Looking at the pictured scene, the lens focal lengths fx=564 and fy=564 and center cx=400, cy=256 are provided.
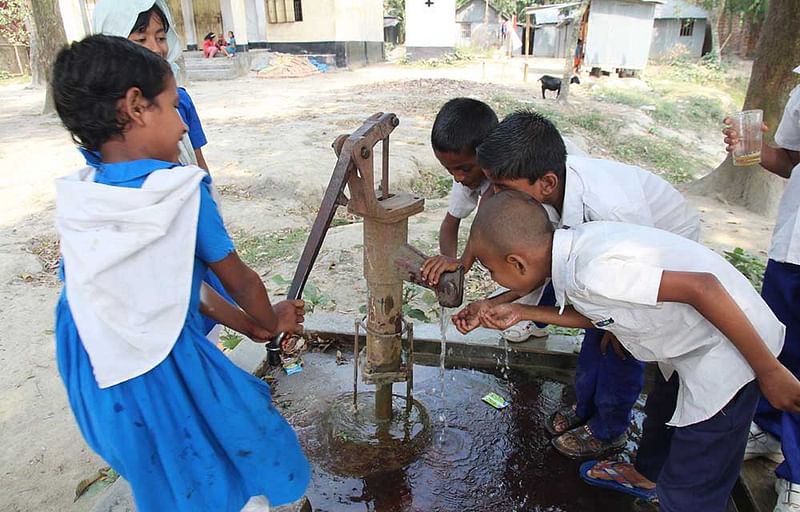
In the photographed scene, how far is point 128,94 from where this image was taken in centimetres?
108

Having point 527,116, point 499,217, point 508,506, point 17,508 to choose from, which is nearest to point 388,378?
point 508,506

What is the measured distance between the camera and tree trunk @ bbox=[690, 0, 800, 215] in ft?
15.1

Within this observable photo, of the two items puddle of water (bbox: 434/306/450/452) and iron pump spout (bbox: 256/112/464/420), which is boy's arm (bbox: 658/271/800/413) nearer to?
iron pump spout (bbox: 256/112/464/420)

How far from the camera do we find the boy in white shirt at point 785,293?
1.63m

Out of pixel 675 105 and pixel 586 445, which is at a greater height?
pixel 586 445

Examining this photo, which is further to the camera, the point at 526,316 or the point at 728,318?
the point at 526,316

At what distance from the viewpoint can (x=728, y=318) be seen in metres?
1.26

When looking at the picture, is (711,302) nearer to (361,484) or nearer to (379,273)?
(379,273)

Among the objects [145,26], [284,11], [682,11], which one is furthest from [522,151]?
[682,11]

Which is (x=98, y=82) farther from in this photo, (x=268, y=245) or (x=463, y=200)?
(x=268, y=245)

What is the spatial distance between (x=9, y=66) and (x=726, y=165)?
19.6m

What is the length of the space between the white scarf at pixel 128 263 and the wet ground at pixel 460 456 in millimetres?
956

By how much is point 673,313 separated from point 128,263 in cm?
122

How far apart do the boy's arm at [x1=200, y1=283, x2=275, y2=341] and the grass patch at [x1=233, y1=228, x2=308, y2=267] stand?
2.60 meters
